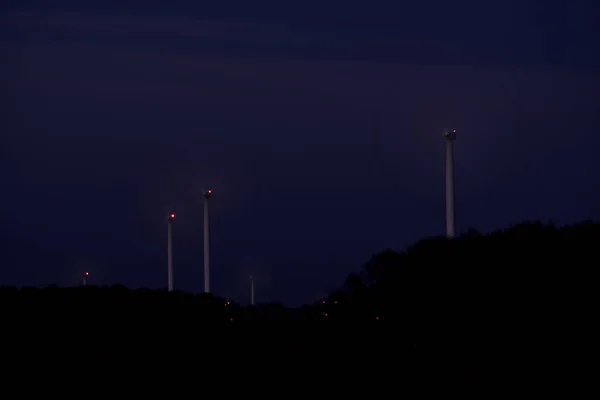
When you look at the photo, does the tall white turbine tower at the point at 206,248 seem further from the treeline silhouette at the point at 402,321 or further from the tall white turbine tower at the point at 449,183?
the tall white turbine tower at the point at 449,183

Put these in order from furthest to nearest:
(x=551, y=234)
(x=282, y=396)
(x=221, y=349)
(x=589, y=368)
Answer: (x=221, y=349) < (x=282, y=396) < (x=551, y=234) < (x=589, y=368)

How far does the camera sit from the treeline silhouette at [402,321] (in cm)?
1355

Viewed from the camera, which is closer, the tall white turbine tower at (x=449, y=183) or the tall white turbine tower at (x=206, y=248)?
the tall white turbine tower at (x=449, y=183)

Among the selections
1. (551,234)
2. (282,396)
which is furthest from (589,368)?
(282,396)

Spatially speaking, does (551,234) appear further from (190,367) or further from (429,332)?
(190,367)

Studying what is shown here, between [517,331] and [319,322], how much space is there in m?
6.80

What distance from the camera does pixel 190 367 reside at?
19.9 meters

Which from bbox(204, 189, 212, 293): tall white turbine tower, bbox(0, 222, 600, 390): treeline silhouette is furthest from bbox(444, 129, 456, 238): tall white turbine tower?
bbox(204, 189, 212, 293): tall white turbine tower

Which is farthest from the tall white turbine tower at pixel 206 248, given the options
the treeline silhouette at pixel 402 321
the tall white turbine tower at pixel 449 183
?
the tall white turbine tower at pixel 449 183

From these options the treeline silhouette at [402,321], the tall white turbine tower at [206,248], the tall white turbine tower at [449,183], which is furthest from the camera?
the tall white turbine tower at [206,248]

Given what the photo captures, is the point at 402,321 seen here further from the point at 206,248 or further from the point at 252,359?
the point at 206,248

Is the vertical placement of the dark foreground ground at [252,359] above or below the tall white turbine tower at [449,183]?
below

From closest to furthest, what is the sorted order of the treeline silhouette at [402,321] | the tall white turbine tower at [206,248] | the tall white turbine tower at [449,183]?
the treeline silhouette at [402,321] < the tall white turbine tower at [449,183] < the tall white turbine tower at [206,248]

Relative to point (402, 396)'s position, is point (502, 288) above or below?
above
